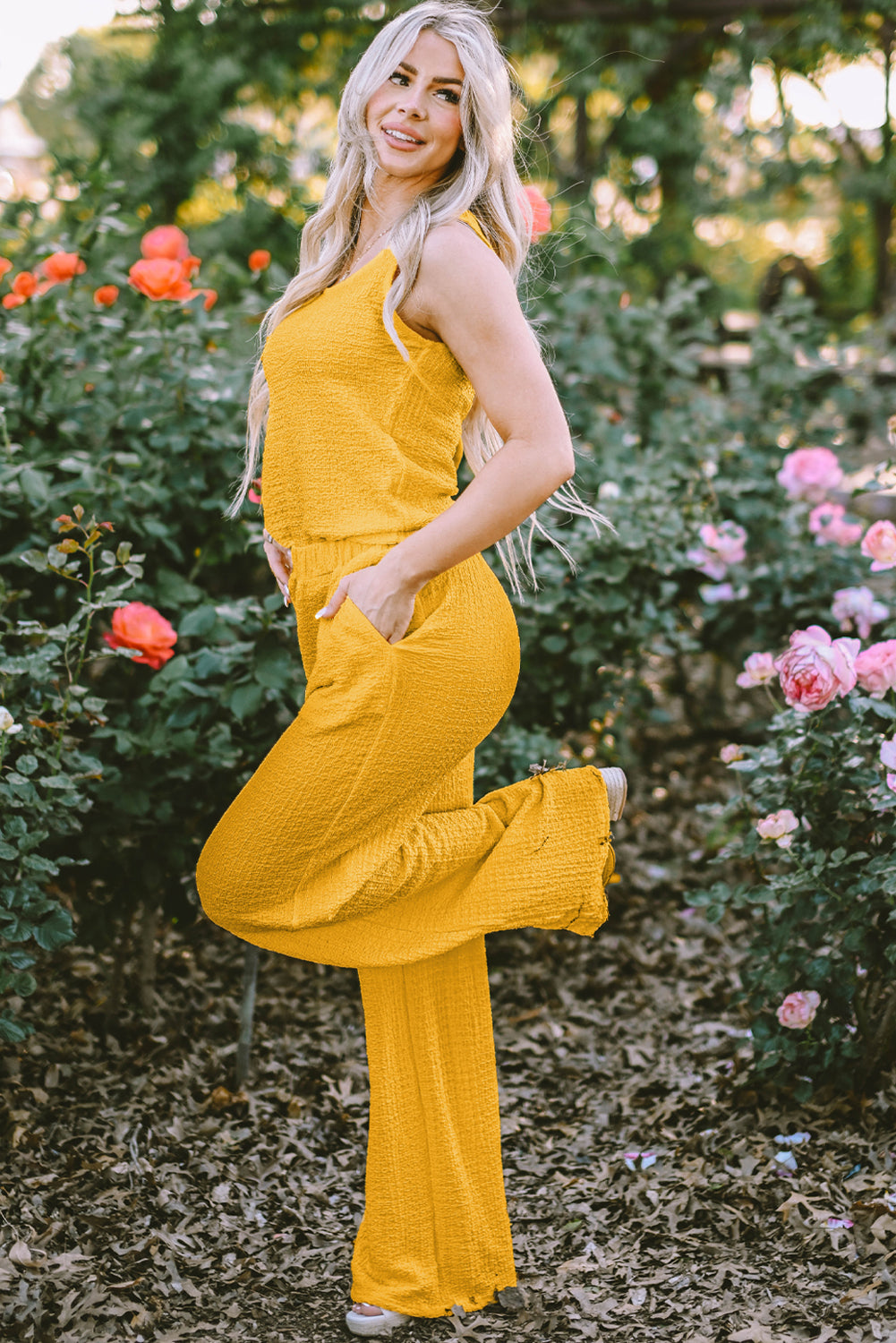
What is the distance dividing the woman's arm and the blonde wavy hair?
51 millimetres

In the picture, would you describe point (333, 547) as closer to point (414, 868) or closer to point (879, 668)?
point (414, 868)

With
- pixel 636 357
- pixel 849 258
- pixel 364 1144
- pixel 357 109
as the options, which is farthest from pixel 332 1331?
pixel 849 258

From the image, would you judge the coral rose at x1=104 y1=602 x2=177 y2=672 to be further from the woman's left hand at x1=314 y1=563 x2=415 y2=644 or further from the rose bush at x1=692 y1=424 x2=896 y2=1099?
the rose bush at x1=692 y1=424 x2=896 y2=1099

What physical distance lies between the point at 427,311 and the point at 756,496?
241 centimetres

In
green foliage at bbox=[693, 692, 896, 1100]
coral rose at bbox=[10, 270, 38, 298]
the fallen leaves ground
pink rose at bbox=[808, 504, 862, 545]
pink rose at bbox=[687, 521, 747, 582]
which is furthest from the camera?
pink rose at bbox=[808, 504, 862, 545]

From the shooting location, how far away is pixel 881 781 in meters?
2.38

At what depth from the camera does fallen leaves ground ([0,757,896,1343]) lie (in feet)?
6.49

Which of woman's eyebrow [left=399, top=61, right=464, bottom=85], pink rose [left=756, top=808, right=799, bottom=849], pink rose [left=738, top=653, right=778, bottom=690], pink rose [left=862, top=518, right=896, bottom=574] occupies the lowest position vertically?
pink rose [left=756, top=808, right=799, bottom=849]

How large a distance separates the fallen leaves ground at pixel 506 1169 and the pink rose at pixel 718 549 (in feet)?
3.60

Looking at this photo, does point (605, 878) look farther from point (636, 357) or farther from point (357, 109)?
point (636, 357)

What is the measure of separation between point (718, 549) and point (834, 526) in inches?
16.1

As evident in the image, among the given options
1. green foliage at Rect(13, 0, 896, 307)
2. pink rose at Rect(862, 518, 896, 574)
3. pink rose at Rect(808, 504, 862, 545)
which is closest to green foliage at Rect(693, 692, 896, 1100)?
pink rose at Rect(862, 518, 896, 574)

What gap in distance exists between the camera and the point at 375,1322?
1.93 m

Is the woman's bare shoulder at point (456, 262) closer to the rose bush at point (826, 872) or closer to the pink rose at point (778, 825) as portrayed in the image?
the rose bush at point (826, 872)
